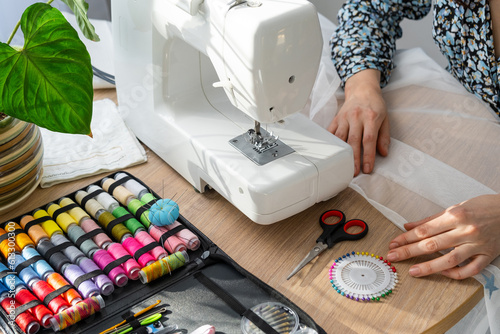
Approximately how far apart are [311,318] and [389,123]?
2.00 feet

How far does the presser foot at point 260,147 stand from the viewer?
1.14 metres

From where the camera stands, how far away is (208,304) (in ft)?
3.31

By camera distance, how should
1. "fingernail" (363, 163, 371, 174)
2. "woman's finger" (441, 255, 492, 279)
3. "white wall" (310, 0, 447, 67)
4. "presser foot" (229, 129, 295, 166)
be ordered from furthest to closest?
"white wall" (310, 0, 447, 67), "fingernail" (363, 163, 371, 174), "presser foot" (229, 129, 295, 166), "woman's finger" (441, 255, 492, 279)

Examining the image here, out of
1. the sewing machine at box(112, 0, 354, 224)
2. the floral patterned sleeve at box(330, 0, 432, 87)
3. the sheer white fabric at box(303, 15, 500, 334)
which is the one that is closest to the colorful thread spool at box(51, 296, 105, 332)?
the sewing machine at box(112, 0, 354, 224)

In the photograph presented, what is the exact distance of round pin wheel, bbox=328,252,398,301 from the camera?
1026 mm

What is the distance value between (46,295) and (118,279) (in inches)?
4.7

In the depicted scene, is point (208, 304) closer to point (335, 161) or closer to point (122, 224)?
point (122, 224)

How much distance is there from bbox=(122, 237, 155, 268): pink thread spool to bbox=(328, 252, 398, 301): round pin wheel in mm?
325

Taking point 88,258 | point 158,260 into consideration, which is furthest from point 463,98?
point 88,258

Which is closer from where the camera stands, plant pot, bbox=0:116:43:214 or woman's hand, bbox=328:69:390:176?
plant pot, bbox=0:116:43:214

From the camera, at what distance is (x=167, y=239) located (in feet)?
3.61

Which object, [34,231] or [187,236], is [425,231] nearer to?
[187,236]

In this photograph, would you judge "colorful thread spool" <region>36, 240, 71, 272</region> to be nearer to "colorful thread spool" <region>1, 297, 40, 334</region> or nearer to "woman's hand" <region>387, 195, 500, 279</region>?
"colorful thread spool" <region>1, 297, 40, 334</region>

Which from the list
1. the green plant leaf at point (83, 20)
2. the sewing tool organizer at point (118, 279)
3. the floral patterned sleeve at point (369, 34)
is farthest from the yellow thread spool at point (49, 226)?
the floral patterned sleeve at point (369, 34)
